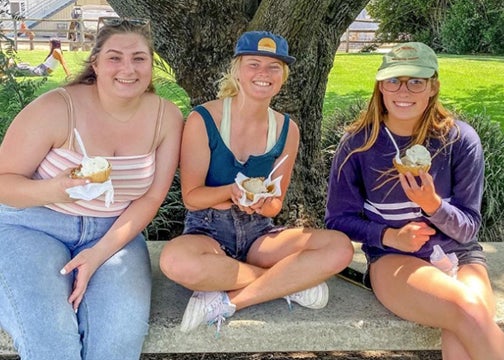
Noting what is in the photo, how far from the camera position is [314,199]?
482cm

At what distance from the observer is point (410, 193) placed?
276 centimetres

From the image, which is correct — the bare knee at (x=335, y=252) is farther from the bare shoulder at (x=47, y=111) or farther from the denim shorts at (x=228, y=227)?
the bare shoulder at (x=47, y=111)

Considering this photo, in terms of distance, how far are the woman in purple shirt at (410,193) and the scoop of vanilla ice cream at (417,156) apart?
0.06 meters

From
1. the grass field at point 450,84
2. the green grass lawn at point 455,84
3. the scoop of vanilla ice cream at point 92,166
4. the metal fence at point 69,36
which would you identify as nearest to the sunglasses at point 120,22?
the scoop of vanilla ice cream at point 92,166

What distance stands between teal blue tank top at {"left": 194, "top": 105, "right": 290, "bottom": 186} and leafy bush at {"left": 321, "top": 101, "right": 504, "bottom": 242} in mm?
2164

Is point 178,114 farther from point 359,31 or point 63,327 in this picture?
point 359,31

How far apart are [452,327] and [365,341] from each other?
1.35 ft

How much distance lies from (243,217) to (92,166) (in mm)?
862

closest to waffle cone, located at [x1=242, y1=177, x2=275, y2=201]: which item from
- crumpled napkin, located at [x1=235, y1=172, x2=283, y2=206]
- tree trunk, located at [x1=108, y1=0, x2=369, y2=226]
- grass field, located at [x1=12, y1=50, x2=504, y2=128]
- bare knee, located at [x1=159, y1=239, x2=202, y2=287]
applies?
crumpled napkin, located at [x1=235, y1=172, x2=283, y2=206]

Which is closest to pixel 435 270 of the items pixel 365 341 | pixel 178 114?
pixel 365 341

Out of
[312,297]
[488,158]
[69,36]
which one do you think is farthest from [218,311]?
[69,36]

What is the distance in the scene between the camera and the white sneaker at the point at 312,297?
2.93 m

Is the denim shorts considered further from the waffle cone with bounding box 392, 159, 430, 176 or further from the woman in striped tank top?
the waffle cone with bounding box 392, 159, 430, 176

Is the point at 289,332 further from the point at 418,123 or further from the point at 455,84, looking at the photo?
the point at 455,84
